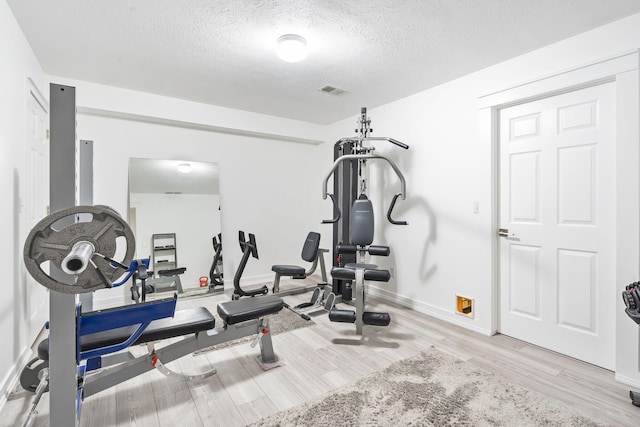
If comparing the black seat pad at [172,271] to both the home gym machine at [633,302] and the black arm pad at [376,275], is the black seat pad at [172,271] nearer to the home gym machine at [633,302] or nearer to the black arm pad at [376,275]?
the black arm pad at [376,275]

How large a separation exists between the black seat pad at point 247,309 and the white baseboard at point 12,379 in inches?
49.5

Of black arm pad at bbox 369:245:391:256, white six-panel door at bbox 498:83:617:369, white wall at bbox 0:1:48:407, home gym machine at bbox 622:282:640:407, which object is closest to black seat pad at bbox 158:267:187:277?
white wall at bbox 0:1:48:407

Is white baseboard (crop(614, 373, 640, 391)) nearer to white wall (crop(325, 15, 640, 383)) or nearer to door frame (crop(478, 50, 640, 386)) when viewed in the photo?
door frame (crop(478, 50, 640, 386))

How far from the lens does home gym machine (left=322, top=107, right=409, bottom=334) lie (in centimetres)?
273

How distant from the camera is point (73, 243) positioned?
44.4 inches

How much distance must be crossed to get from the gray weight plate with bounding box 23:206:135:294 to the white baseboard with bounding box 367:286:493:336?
2.88m

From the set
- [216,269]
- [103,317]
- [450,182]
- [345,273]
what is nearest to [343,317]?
[345,273]

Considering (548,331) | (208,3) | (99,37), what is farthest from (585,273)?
(99,37)

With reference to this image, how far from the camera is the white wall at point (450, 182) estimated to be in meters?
2.45

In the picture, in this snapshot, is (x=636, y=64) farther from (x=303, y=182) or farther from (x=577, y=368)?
(x=303, y=182)

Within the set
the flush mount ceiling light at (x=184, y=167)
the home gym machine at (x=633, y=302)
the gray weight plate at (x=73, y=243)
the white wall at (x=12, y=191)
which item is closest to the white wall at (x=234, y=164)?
the flush mount ceiling light at (x=184, y=167)

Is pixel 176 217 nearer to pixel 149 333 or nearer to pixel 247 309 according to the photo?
pixel 247 309

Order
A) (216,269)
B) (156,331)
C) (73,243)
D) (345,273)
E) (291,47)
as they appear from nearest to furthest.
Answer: (73,243), (156,331), (291,47), (345,273), (216,269)

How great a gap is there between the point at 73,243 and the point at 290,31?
1.93 metres
